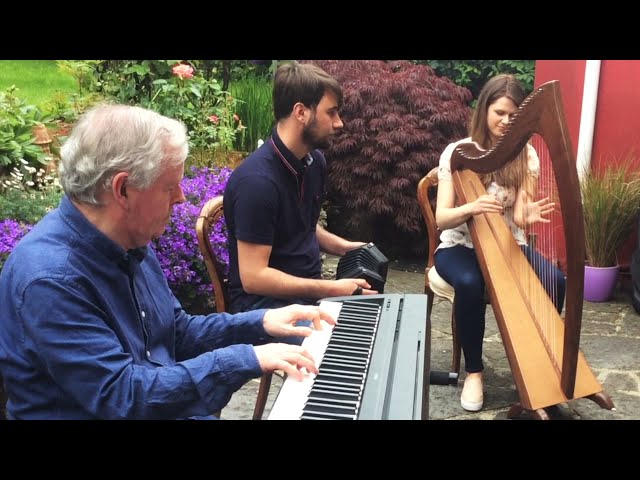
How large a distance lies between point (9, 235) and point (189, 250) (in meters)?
0.97

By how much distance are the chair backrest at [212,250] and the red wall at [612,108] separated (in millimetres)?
2870

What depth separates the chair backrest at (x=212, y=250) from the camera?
2.46m

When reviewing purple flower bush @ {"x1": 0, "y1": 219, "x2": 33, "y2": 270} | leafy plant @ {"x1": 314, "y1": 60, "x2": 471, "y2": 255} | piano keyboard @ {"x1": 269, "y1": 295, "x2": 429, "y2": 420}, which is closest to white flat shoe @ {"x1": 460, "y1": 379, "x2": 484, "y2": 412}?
piano keyboard @ {"x1": 269, "y1": 295, "x2": 429, "y2": 420}

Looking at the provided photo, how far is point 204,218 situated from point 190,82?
2.57 m

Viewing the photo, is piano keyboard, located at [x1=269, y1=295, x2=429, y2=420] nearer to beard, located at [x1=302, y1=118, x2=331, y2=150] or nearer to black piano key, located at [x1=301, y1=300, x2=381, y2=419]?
black piano key, located at [x1=301, y1=300, x2=381, y2=419]

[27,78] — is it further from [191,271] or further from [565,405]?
[565,405]

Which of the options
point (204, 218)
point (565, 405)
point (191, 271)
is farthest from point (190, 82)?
point (565, 405)

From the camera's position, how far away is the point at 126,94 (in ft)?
15.5

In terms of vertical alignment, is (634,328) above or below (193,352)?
below

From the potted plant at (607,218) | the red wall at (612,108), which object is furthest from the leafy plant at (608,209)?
the red wall at (612,108)

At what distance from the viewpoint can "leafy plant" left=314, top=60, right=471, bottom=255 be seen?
198 inches

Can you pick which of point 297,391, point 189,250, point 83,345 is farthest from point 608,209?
point 83,345

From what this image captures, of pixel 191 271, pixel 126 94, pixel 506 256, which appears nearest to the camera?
pixel 506 256

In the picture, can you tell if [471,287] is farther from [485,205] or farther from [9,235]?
[9,235]
